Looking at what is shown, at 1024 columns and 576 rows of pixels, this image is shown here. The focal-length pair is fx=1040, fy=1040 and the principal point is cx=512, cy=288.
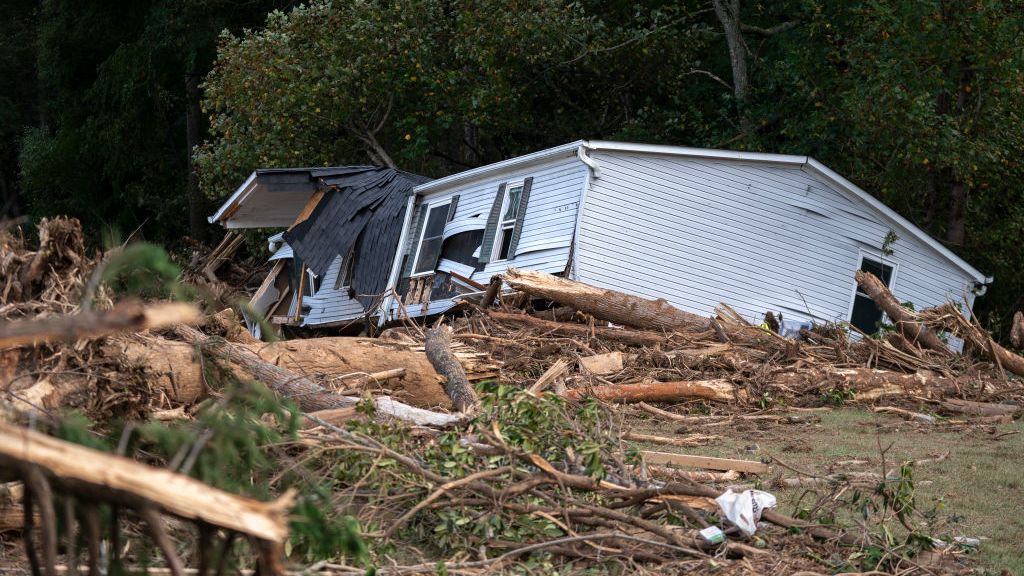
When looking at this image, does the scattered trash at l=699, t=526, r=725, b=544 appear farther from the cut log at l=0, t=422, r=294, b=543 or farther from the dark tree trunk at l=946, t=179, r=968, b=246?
the dark tree trunk at l=946, t=179, r=968, b=246

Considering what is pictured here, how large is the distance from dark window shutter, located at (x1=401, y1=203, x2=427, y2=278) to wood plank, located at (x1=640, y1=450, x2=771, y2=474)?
12.2 meters

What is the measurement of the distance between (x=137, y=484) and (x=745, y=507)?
150 inches

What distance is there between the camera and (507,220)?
57.6 ft

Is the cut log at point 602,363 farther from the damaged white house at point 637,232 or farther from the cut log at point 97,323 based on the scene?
the cut log at point 97,323

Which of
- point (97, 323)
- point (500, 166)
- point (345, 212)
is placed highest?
point (97, 323)

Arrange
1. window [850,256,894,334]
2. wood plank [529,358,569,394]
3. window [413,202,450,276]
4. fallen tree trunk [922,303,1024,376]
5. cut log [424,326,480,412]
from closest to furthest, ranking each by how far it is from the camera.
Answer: cut log [424,326,480,412]
wood plank [529,358,569,394]
fallen tree trunk [922,303,1024,376]
window [850,256,894,334]
window [413,202,450,276]

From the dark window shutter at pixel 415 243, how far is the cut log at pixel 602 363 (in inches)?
316

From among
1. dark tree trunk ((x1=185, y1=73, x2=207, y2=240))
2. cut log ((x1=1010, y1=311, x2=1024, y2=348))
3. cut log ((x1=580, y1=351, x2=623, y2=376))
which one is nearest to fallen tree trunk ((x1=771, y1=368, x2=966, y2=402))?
cut log ((x1=580, y1=351, x2=623, y2=376))

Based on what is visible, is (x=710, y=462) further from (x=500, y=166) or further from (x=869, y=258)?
(x=869, y=258)

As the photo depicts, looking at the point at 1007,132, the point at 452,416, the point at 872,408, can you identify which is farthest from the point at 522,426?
the point at 1007,132

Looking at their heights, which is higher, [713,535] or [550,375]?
[713,535]

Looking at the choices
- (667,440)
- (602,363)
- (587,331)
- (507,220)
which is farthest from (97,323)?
(507,220)

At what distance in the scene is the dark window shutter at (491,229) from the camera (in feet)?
57.6

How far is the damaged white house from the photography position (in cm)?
1630
